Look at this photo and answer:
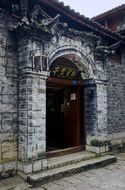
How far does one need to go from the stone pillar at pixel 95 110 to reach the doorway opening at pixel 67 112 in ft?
0.93

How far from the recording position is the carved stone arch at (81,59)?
6664 mm

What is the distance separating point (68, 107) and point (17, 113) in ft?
9.61

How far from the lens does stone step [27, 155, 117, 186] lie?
17.1ft

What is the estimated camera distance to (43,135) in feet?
19.3

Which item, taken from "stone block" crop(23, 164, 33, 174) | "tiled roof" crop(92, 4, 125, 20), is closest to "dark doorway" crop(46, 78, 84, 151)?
"stone block" crop(23, 164, 33, 174)

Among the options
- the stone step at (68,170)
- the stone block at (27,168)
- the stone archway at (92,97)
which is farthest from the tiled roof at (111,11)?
the stone block at (27,168)

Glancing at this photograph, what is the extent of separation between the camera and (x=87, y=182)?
5.49m

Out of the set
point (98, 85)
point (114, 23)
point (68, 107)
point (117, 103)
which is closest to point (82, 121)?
point (68, 107)

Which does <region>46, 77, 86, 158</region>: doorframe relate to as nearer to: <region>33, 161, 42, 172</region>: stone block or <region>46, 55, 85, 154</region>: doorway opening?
<region>46, 55, 85, 154</region>: doorway opening

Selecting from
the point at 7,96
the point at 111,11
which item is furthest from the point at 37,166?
the point at 111,11

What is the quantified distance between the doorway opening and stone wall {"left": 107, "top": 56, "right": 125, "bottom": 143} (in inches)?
56.3

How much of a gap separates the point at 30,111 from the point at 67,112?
119 inches

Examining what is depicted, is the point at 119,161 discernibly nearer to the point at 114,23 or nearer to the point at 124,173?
the point at 124,173

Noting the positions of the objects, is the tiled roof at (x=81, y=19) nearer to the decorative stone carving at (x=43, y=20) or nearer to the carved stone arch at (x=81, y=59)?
the decorative stone carving at (x=43, y=20)
